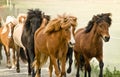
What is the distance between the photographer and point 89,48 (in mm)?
10656

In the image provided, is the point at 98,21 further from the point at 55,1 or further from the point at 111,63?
Result: the point at 55,1

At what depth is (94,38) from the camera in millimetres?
10594

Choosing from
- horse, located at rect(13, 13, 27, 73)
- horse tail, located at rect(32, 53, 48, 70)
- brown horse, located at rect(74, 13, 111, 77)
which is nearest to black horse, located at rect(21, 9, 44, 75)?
horse tail, located at rect(32, 53, 48, 70)

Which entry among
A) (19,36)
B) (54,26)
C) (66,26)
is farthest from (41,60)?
(66,26)

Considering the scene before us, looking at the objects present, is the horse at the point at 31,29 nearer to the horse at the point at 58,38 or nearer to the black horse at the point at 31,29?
the black horse at the point at 31,29

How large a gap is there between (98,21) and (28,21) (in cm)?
213

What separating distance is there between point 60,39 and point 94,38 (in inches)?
56.7

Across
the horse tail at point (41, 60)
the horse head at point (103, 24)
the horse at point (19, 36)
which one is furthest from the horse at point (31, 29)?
the horse head at point (103, 24)

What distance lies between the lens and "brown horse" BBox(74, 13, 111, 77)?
32.8 ft

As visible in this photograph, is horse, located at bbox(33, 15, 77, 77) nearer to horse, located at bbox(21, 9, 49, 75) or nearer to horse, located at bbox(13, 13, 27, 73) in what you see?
horse, located at bbox(21, 9, 49, 75)

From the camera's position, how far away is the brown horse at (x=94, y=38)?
1000cm

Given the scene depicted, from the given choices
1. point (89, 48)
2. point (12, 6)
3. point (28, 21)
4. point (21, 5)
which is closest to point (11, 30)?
point (28, 21)

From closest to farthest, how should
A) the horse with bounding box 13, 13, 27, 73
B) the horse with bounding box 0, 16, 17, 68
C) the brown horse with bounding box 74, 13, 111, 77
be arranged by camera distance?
the brown horse with bounding box 74, 13, 111, 77, the horse with bounding box 13, 13, 27, 73, the horse with bounding box 0, 16, 17, 68

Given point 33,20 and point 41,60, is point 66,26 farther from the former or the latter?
point 33,20
